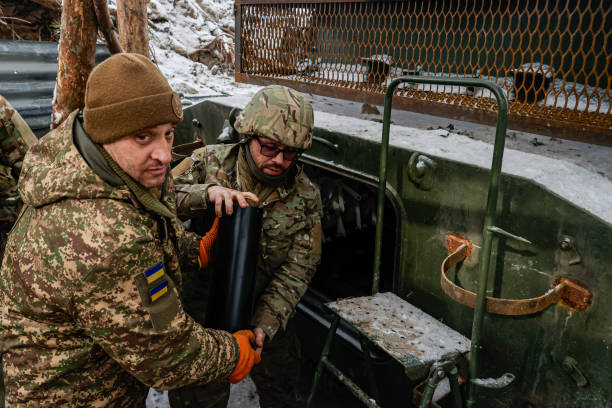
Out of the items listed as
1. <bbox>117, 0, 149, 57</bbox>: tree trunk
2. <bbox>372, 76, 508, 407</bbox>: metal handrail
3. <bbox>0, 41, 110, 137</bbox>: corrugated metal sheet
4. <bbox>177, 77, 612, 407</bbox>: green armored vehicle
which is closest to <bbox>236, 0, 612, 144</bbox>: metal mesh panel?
<bbox>177, 77, 612, 407</bbox>: green armored vehicle

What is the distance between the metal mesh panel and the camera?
7.67ft

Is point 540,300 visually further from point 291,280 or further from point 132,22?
point 132,22

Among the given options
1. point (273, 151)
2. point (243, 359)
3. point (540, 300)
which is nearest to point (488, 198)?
point (540, 300)

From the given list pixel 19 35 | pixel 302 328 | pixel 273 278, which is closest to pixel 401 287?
pixel 273 278

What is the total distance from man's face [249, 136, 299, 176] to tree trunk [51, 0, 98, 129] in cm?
220

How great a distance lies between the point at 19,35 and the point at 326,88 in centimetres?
645

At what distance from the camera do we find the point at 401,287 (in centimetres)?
265

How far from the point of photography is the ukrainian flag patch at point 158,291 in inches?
64.3

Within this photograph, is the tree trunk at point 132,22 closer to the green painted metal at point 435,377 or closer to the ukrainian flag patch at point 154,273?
the ukrainian flag patch at point 154,273

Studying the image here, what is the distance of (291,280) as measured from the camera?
2684 mm

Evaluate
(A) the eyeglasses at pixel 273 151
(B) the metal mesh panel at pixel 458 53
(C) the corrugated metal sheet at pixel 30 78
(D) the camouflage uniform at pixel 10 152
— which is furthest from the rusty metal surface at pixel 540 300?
(C) the corrugated metal sheet at pixel 30 78

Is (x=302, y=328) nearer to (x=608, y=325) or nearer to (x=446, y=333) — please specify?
(x=446, y=333)

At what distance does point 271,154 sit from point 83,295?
52.3 inches

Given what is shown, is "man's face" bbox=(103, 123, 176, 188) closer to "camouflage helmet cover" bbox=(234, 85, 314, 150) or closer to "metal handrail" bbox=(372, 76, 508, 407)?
"camouflage helmet cover" bbox=(234, 85, 314, 150)
